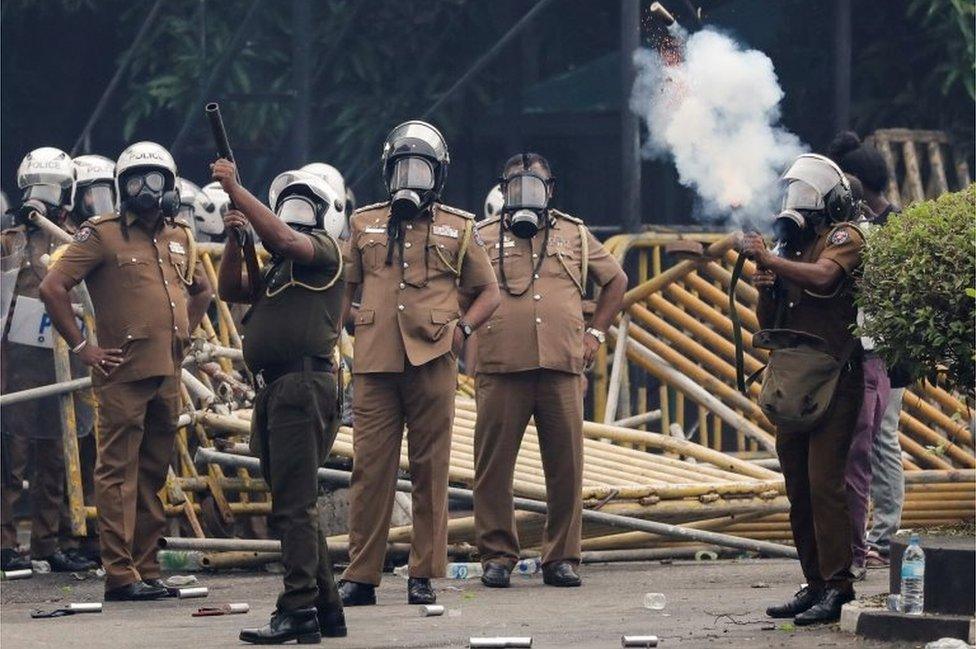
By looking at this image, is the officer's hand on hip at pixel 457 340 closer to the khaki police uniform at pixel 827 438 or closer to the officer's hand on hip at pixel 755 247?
the khaki police uniform at pixel 827 438

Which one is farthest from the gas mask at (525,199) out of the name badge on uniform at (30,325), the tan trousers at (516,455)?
the name badge on uniform at (30,325)

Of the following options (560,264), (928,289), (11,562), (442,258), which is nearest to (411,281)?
(442,258)

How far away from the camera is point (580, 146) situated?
16.9 meters

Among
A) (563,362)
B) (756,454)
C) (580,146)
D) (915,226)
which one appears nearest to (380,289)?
(563,362)

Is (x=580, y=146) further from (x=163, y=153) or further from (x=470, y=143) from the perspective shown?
(x=163, y=153)

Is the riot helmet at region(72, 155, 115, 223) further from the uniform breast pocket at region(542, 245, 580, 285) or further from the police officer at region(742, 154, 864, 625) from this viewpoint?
the police officer at region(742, 154, 864, 625)

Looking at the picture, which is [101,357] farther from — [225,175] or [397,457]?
[225,175]

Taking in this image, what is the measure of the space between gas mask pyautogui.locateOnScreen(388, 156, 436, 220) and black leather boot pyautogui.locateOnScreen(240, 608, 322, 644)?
6.50 ft

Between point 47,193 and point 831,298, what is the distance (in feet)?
16.0

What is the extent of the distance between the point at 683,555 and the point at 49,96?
784 centimetres

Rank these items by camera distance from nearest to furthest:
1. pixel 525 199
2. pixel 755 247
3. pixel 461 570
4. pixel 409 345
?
pixel 755 247, pixel 409 345, pixel 525 199, pixel 461 570

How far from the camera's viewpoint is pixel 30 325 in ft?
37.7

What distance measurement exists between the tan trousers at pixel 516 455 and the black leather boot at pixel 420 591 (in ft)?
2.32

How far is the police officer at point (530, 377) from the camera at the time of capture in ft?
33.3
